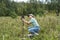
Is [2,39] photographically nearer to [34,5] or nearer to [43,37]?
Answer: [43,37]

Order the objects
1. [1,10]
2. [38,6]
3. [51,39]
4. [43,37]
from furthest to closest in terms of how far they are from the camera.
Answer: [38,6] < [1,10] < [43,37] < [51,39]

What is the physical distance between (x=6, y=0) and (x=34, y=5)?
204 inches

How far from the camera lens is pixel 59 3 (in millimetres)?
41094

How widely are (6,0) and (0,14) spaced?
12.2 feet

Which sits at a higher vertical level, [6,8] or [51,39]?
[51,39]

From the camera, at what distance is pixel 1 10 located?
34.7 m

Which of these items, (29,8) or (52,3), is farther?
(52,3)

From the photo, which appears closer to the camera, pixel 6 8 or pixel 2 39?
pixel 2 39

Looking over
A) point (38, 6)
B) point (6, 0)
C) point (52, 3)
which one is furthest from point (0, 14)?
point (52, 3)

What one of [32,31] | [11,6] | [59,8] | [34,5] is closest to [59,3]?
[59,8]

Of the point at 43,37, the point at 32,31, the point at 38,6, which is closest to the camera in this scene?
the point at 43,37

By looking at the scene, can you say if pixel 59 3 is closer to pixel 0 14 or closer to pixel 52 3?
pixel 52 3

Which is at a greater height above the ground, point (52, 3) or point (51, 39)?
point (51, 39)

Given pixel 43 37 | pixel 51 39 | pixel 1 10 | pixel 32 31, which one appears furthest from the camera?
pixel 1 10
